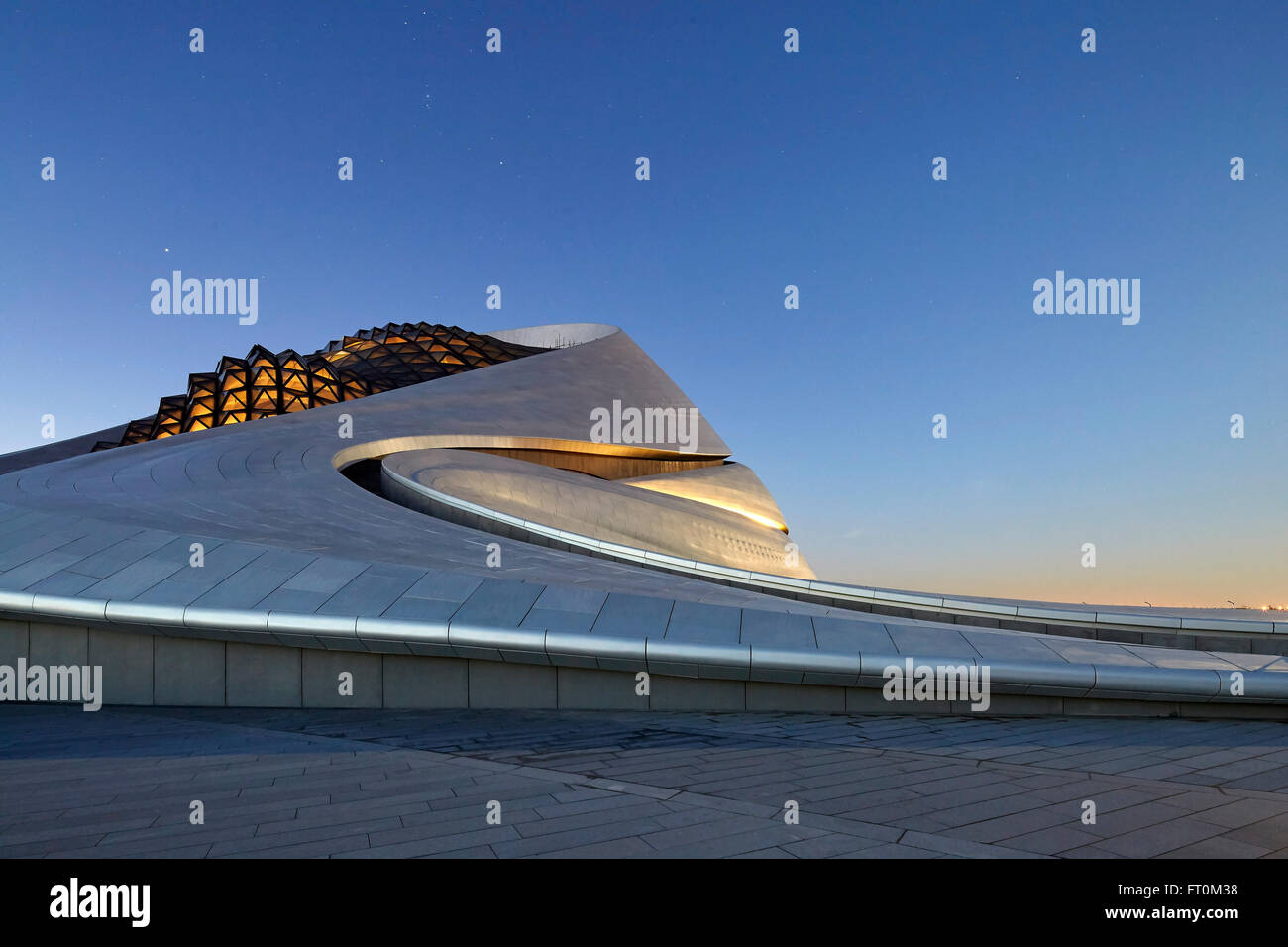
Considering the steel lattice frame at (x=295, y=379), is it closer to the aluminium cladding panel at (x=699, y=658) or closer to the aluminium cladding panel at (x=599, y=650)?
the aluminium cladding panel at (x=599, y=650)

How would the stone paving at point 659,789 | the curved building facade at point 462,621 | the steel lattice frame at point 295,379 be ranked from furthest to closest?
the steel lattice frame at point 295,379 → the curved building facade at point 462,621 → the stone paving at point 659,789

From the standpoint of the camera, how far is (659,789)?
409 cm

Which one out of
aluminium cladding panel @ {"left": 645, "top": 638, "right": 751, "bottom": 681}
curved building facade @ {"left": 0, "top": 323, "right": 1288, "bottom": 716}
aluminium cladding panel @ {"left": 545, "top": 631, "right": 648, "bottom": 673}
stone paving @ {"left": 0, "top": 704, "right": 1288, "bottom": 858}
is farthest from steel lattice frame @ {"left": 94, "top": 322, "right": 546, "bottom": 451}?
aluminium cladding panel @ {"left": 645, "top": 638, "right": 751, "bottom": 681}

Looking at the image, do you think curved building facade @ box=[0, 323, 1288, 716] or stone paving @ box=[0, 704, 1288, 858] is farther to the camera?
curved building facade @ box=[0, 323, 1288, 716]

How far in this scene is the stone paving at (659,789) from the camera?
3.25 meters

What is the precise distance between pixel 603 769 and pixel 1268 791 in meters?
3.33

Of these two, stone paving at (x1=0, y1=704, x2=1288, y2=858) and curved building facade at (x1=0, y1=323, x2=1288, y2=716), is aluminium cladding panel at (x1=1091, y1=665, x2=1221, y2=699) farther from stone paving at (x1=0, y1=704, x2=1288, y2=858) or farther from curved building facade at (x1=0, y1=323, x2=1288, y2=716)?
stone paving at (x1=0, y1=704, x2=1288, y2=858)

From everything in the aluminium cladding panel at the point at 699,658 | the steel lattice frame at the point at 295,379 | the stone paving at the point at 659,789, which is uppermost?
the steel lattice frame at the point at 295,379

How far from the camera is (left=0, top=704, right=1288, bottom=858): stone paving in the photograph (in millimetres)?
3252

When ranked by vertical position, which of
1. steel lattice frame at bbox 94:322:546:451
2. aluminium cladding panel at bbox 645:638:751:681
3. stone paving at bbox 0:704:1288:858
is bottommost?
stone paving at bbox 0:704:1288:858

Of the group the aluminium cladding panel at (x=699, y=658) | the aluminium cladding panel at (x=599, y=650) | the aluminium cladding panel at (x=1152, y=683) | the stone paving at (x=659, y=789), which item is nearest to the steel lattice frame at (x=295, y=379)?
the stone paving at (x=659, y=789)

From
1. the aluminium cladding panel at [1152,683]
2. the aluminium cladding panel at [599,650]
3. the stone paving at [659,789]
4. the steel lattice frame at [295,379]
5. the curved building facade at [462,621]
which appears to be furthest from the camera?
the steel lattice frame at [295,379]

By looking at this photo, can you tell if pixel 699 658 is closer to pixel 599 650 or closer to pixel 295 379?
pixel 599 650
